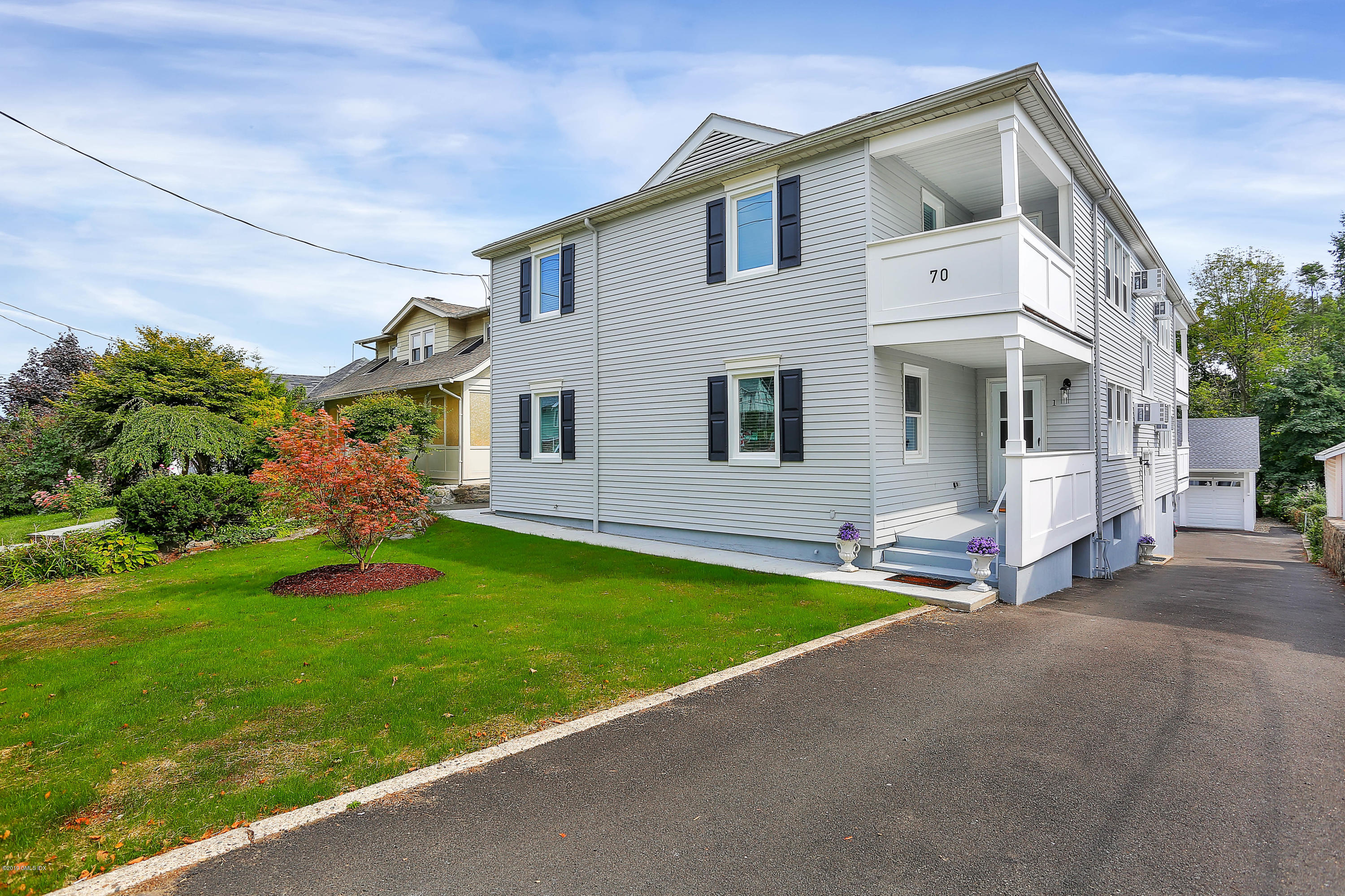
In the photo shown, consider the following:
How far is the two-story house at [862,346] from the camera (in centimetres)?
872

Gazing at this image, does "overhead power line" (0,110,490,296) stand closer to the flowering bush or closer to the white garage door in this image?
the flowering bush

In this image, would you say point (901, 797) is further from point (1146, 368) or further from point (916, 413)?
point (1146, 368)

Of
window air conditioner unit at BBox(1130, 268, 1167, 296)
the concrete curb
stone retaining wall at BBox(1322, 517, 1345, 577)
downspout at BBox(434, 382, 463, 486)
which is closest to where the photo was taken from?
the concrete curb

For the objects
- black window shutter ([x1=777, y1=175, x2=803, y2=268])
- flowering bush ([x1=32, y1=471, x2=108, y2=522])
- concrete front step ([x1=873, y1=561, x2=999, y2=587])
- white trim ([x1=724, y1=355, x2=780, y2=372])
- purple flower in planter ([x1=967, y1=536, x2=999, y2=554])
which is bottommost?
concrete front step ([x1=873, y1=561, x2=999, y2=587])

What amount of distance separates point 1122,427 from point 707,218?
9626 mm

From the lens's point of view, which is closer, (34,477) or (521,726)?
(521,726)

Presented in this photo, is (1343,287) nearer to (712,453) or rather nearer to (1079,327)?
(1079,327)

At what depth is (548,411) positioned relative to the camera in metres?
14.6

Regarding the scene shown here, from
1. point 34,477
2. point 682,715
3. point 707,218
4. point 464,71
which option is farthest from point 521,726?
point 34,477

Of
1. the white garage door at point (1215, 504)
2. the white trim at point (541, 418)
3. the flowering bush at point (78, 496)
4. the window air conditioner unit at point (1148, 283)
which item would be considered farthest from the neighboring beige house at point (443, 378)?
the white garage door at point (1215, 504)

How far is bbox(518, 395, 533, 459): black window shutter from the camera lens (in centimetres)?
1481

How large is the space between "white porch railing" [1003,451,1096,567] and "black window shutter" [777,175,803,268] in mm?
4404

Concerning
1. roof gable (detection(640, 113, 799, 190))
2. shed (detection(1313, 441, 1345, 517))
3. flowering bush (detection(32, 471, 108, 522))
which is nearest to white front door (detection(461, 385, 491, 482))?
flowering bush (detection(32, 471, 108, 522))

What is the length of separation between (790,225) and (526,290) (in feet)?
23.3
